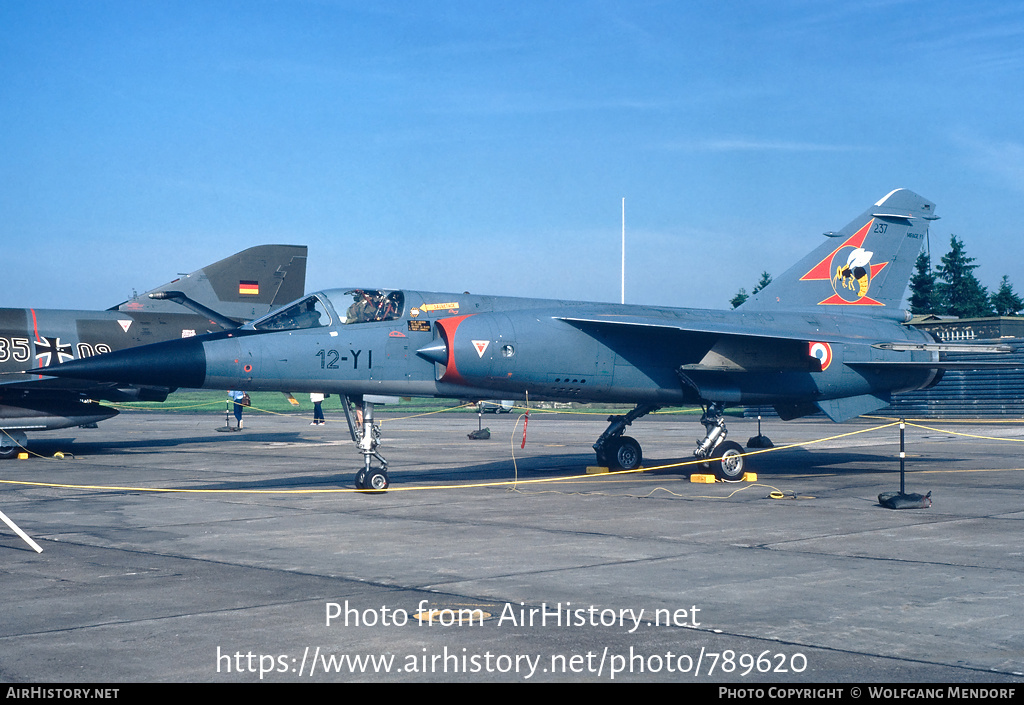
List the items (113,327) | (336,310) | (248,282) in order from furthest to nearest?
1. (248,282)
2. (113,327)
3. (336,310)

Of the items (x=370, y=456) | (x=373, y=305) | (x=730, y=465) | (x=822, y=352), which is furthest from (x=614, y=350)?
(x=370, y=456)

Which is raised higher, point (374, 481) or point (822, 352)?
point (822, 352)

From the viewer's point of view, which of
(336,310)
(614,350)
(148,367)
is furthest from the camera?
(614,350)

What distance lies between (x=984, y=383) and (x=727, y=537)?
2802cm

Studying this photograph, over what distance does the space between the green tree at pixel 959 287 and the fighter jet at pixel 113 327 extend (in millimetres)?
58463

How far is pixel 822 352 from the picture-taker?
15.3 meters

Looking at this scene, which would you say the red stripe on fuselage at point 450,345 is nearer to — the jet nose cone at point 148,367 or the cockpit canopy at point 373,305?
the cockpit canopy at point 373,305

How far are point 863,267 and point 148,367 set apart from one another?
1238 centimetres

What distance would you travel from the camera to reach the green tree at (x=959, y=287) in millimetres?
68875

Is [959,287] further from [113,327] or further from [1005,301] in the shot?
[113,327]

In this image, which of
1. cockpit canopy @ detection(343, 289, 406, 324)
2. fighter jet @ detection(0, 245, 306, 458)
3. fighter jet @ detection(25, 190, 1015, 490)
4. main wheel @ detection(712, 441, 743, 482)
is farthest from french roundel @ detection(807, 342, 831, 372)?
fighter jet @ detection(0, 245, 306, 458)

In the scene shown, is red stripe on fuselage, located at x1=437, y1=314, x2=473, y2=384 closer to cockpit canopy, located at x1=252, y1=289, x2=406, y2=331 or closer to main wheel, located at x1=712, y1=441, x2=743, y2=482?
cockpit canopy, located at x1=252, y1=289, x2=406, y2=331

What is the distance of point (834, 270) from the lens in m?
17.3

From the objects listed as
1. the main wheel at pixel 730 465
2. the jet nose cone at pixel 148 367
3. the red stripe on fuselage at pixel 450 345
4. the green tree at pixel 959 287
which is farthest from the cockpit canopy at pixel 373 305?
the green tree at pixel 959 287
